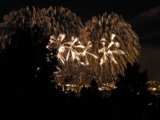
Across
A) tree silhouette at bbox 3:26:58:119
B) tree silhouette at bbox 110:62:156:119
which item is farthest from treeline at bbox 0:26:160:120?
tree silhouette at bbox 110:62:156:119

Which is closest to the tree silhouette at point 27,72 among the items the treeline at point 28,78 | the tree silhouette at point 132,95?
the treeline at point 28,78

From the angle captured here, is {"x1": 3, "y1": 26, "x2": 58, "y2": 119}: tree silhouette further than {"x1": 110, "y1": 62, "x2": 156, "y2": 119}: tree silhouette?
No

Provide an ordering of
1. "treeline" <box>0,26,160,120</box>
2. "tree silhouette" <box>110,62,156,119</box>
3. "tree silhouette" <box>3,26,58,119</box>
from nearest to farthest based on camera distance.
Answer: "treeline" <box>0,26,160,120</box>, "tree silhouette" <box>3,26,58,119</box>, "tree silhouette" <box>110,62,156,119</box>

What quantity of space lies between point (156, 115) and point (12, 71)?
18785mm

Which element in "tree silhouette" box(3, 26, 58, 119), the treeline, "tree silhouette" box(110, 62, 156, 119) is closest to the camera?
the treeline

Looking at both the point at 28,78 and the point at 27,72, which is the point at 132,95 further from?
the point at 28,78

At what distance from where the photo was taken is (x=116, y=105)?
2620cm

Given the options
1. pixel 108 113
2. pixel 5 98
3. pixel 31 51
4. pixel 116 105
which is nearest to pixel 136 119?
pixel 116 105

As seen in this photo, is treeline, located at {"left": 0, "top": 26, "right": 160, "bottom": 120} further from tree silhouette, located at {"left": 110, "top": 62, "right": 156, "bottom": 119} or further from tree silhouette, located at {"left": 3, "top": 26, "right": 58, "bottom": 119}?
tree silhouette, located at {"left": 110, "top": 62, "right": 156, "bottom": 119}

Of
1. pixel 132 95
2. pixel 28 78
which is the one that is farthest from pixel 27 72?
pixel 132 95

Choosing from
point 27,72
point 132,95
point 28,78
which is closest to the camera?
point 28,78

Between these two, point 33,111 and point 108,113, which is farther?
point 108,113

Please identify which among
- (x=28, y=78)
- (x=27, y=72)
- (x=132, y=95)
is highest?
(x=132, y=95)

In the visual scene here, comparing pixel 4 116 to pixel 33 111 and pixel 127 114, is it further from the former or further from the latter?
pixel 127 114
